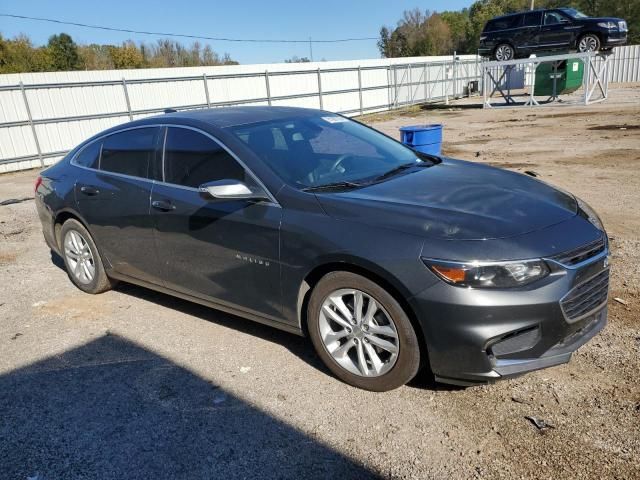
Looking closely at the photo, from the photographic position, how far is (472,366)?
2.75 meters

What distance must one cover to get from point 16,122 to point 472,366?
52.4 feet

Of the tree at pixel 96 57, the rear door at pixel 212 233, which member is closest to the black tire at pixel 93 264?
the rear door at pixel 212 233

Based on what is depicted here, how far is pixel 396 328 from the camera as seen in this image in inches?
115

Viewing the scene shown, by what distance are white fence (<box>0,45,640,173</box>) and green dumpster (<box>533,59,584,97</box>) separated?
7285mm

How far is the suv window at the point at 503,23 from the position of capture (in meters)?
22.5

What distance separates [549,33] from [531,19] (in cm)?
101

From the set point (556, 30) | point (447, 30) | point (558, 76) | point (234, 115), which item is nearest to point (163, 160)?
point (234, 115)

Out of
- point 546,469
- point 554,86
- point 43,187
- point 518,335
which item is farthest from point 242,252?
point 554,86

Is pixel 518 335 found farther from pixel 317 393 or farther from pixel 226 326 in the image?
pixel 226 326

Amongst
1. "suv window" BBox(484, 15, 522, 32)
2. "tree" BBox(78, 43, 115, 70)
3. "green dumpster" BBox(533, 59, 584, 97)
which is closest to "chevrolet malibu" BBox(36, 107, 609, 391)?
"suv window" BBox(484, 15, 522, 32)

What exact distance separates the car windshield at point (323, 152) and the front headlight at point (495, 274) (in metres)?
1.09

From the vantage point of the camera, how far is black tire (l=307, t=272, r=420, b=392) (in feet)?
9.47

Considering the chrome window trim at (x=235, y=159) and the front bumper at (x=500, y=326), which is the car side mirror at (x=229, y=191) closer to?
the chrome window trim at (x=235, y=159)

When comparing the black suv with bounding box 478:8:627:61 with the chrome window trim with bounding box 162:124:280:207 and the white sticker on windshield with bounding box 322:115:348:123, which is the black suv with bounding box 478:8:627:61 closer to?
the white sticker on windshield with bounding box 322:115:348:123
